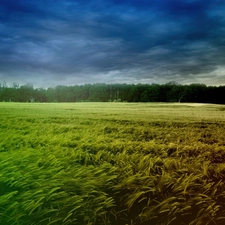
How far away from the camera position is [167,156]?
219 cm

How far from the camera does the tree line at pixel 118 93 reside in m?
2.80

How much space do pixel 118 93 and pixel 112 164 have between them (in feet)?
2.92

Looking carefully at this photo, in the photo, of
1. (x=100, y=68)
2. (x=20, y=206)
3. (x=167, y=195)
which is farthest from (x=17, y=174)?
(x=100, y=68)

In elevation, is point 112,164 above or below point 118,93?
below

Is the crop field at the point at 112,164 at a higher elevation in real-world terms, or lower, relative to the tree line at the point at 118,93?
lower

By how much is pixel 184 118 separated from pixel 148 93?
375 millimetres

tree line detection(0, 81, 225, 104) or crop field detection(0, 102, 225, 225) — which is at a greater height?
tree line detection(0, 81, 225, 104)

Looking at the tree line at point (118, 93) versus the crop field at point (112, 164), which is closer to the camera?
the crop field at point (112, 164)

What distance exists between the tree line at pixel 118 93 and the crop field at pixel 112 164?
0.06m

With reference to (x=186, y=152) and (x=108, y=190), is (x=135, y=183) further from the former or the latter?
(x=186, y=152)

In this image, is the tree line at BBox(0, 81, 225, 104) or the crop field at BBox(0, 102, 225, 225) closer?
the crop field at BBox(0, 102, 225, 225)

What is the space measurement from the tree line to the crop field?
65 mm

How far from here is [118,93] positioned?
9.26 feet

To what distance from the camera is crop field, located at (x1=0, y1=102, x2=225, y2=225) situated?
5.59 feet
